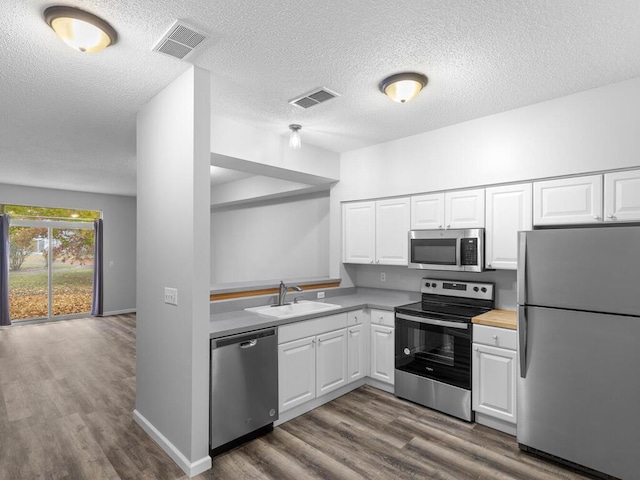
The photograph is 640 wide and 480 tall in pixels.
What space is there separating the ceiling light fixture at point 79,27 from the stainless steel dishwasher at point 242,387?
6.25 ft

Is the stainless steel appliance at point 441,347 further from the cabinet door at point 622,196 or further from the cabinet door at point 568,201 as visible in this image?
the cabinet door at point 622,196

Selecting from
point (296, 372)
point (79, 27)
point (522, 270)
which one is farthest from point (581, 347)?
point (79, 27)

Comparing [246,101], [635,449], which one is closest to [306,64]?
[246,101]

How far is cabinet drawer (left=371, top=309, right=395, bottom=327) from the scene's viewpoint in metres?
3.48

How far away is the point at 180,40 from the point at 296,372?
2.56 metres

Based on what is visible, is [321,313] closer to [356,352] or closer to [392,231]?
[356,352]

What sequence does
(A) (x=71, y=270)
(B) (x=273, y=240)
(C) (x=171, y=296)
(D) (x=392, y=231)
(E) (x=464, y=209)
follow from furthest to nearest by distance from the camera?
(A) (x=71, y=270) → (B) (x=273, y=240) → (D) (x=392, y=231) → (E) (x=464, y=209) → (C) (x=171, y=296)

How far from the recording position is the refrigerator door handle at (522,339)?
249 centimetres

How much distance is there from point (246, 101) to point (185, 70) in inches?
23.1

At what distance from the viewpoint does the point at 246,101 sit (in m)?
2.87

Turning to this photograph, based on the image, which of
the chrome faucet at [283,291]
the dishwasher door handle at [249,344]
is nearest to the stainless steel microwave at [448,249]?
the chrome faucet at [283,291]

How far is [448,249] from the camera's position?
10.9ft

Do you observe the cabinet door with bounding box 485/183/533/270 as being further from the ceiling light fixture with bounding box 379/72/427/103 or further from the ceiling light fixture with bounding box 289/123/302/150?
the ceiling light fixture with bounding box 289/123/302/150

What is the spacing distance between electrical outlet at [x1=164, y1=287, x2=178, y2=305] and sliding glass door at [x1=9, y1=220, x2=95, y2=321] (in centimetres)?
603
